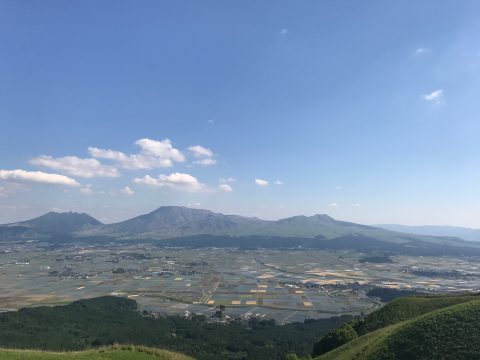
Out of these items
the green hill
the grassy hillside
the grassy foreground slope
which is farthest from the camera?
the grassy hillside

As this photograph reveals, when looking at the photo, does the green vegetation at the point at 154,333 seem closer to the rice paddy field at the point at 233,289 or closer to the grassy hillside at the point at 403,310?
the rice paddy field at the point at 233,289

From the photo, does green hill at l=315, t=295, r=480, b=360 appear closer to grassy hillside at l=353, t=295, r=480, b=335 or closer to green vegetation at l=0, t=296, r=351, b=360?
grassy hillside at l=353, t=295, r=480, b=335

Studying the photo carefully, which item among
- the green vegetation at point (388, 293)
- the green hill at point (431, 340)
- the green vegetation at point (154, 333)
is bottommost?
the green vegetation at point (154, 333)

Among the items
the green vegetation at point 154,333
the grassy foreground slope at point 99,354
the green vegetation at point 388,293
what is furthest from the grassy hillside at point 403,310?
the green vegetation at point 388,293

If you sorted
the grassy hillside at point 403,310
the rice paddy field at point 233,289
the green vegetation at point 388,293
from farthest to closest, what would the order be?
the green vegetation at point 388,293 → the rice paddy field at point 233,289 → the grassy hillside at point 403,310

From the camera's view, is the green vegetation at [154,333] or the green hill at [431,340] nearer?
the green hill at [431,340]

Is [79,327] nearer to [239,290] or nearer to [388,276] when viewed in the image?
[239,290]

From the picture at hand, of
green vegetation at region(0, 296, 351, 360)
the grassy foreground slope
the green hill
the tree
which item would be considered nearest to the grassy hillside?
the tree
